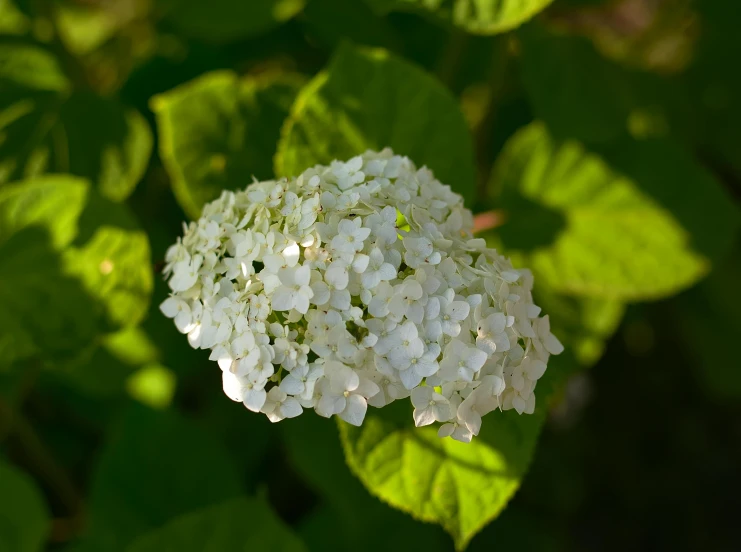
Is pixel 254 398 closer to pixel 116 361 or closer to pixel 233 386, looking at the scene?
pixel 233 386

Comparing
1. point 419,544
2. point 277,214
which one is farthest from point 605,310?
point 277,214

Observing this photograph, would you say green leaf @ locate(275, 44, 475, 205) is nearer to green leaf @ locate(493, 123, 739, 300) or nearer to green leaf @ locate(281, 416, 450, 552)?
green leaf @ locate(493, 123, 739, 300)

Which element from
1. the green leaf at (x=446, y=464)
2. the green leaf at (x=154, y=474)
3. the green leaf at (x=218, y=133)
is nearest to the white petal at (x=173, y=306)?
the green leaf at (x=446, y=464)

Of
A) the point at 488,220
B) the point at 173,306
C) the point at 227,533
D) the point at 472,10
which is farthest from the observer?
the point at 488,220

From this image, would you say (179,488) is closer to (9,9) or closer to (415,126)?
(415,126)

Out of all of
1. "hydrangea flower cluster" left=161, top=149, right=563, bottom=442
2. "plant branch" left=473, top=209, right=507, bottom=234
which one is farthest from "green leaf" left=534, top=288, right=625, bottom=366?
"hydrangea flower cluster" left=161, top=149, right=563, bottom=442

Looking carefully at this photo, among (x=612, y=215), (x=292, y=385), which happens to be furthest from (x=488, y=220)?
(x=292, y=385)

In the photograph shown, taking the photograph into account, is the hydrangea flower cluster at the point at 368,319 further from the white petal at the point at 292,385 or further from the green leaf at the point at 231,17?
the green leaf at the point at 231,17

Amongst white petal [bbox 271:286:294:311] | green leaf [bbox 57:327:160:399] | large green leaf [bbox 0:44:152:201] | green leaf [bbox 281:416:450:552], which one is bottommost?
green leaf [bbox 57:327:160:399]
